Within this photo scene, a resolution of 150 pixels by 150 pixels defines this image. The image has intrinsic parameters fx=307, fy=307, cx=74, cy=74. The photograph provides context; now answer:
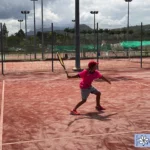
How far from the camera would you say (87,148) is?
5.28 m

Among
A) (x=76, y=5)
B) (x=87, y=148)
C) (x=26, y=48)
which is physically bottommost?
(x=87, y=148)

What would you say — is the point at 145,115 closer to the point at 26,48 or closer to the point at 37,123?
the point at 37,123

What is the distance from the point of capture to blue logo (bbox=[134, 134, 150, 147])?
536cm

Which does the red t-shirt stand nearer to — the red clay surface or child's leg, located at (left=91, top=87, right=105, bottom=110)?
child's leg, located at (left=91, top=87, right=105, bottom=110)

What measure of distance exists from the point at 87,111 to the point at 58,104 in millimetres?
1280

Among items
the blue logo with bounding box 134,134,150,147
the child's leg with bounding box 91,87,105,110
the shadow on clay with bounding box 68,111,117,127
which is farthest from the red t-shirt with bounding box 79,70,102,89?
the blue logo with bounding box 134,134,150,147

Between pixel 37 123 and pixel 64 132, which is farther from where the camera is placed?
pixel 37 123

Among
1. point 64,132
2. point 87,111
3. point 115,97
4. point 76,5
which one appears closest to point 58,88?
point 115,97

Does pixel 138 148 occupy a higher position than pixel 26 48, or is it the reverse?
pixel 26 48


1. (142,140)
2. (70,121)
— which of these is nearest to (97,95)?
(70,121)

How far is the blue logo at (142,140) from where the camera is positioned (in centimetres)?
536

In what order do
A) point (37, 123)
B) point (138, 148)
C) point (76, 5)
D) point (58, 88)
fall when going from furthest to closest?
point (76, 5)
point (58, 88)
point (37, 123)
point (138, 148)

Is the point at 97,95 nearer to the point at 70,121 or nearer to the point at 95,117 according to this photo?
the point at 95,117

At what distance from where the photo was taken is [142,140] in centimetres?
562
